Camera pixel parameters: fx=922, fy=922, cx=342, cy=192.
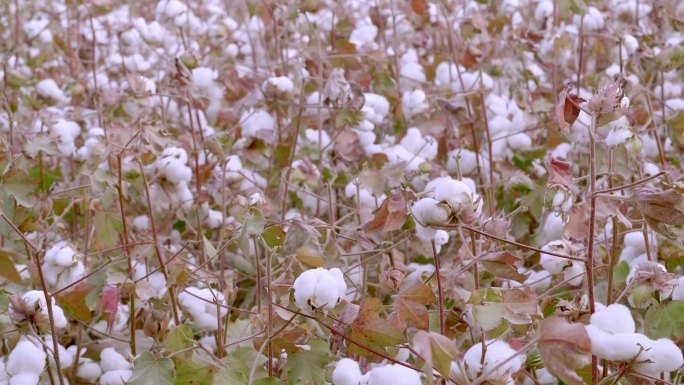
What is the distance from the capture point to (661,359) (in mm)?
914

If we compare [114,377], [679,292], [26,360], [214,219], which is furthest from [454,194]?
[214,219]

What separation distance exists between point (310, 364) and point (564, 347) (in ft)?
1.32

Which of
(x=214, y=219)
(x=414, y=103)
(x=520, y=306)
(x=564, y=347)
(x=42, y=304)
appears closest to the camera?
(x=564, y=347)

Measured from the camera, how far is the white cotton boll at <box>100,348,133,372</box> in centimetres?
139

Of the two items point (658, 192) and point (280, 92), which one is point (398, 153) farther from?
point (658, 192)

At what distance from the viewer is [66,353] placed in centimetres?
139

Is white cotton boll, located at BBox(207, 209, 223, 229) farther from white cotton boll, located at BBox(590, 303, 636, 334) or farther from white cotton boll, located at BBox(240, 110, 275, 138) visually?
white cotton boll, located at BBox(590, 303, 636, 334)

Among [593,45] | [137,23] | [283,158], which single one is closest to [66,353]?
[283,158]

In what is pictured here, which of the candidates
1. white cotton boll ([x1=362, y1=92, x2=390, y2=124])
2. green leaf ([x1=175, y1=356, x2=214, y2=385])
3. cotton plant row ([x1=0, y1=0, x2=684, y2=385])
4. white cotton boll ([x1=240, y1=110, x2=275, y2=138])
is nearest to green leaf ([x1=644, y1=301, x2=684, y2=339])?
cotton plant row ([x1=0, y1=0, x2=684, y2=385])

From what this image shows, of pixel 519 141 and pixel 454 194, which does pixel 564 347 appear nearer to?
pixel 454 194

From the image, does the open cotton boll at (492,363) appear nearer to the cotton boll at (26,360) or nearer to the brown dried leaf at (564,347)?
the brown dried leaf at (564,347)

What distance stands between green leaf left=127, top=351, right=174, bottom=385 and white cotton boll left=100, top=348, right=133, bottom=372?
0.31m

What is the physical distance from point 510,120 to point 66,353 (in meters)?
1.13

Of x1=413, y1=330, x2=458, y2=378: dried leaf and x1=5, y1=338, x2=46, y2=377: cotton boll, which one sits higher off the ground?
x1=413, y1=330, x2=458, y2=378: dried leaf
